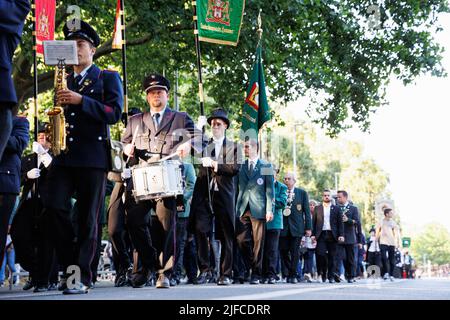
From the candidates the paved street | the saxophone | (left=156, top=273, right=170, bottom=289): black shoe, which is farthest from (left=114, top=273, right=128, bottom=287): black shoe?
the saxophone

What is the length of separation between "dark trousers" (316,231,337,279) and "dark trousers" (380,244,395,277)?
16.0 feet

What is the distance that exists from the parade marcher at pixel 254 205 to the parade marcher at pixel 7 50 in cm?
925

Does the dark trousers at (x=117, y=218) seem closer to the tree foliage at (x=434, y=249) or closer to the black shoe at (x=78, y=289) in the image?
the black shoe at (x=78, y=289)

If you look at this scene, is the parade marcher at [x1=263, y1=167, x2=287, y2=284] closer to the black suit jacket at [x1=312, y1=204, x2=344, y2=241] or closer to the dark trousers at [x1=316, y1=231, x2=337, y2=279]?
the black suit jacket at [x1=312, y1=204, x2=344, y2=241]

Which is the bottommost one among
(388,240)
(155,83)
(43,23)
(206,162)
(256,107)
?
(388,240)

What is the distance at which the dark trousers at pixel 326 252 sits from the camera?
20984 millimetres

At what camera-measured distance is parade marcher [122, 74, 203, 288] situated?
434 inches

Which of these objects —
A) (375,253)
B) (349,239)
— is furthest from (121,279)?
(375,253)

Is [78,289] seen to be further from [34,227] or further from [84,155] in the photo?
[34,227]

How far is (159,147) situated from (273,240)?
228 inches

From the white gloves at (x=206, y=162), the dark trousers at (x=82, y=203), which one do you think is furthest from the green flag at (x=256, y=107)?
the dark trousers at (x=82, y=203)

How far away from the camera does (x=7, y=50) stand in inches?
248
